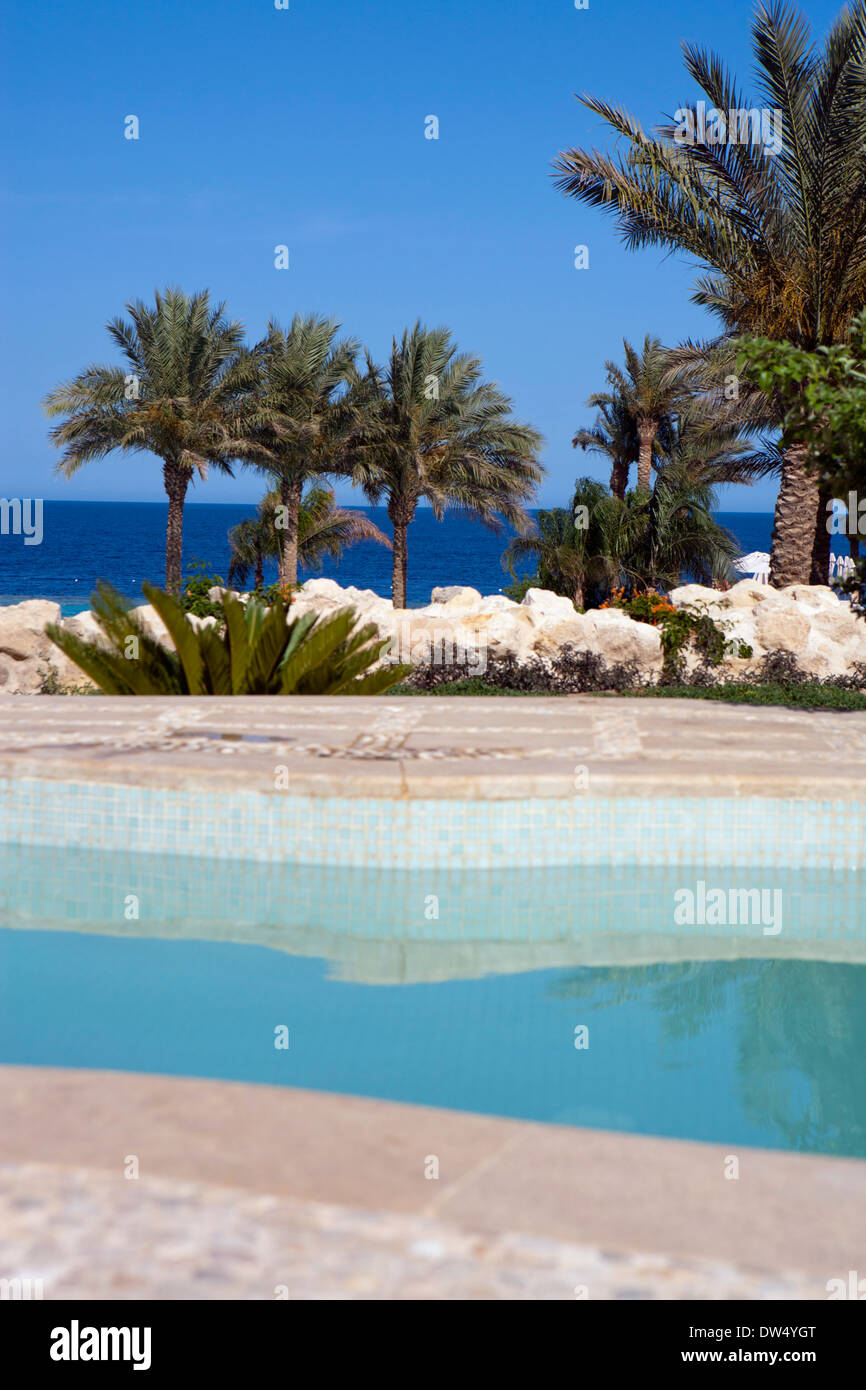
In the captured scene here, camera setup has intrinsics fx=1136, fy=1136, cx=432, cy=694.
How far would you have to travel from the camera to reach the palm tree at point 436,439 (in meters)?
21.9

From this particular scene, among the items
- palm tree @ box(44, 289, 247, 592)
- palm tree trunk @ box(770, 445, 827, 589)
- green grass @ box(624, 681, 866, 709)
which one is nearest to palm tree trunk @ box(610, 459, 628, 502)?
palm tree @ box(44, 289, 247, 592)

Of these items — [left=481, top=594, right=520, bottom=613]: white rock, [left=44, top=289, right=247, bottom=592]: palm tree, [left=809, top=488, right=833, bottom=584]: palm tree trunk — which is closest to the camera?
[left=481, top=594, right=520, bottom=613]: white rock

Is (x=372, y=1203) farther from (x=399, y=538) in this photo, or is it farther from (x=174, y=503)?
(x=174, y=503)

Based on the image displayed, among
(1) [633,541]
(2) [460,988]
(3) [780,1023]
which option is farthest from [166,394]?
(3) [780,1023]

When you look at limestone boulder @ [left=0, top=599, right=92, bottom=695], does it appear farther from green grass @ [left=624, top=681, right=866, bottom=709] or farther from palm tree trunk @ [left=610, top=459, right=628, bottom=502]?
palm tree trunk @ [left=610, top=459, right=628, bottom=502]

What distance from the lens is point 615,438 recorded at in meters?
25.8

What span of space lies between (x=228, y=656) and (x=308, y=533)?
17.5 metres

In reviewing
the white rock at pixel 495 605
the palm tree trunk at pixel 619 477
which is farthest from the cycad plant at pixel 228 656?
the palm tree trunk at pixel 619 477

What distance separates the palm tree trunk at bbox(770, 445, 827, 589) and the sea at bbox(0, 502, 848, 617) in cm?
2772

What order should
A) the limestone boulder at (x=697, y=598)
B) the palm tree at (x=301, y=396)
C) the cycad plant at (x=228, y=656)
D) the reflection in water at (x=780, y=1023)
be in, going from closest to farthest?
the reflection in water at (x=780, y=1023)
the cycad plant at (x=228, y=656)
the limestone boulder at (x=697, y=598)
the palm tree at (x=301, y=396)

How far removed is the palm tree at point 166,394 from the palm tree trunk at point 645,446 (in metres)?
8.47

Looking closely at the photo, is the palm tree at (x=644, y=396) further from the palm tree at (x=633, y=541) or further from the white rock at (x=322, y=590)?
the white rock at (x=322, y=590)

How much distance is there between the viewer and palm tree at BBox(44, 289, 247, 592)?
2153 centimetres
